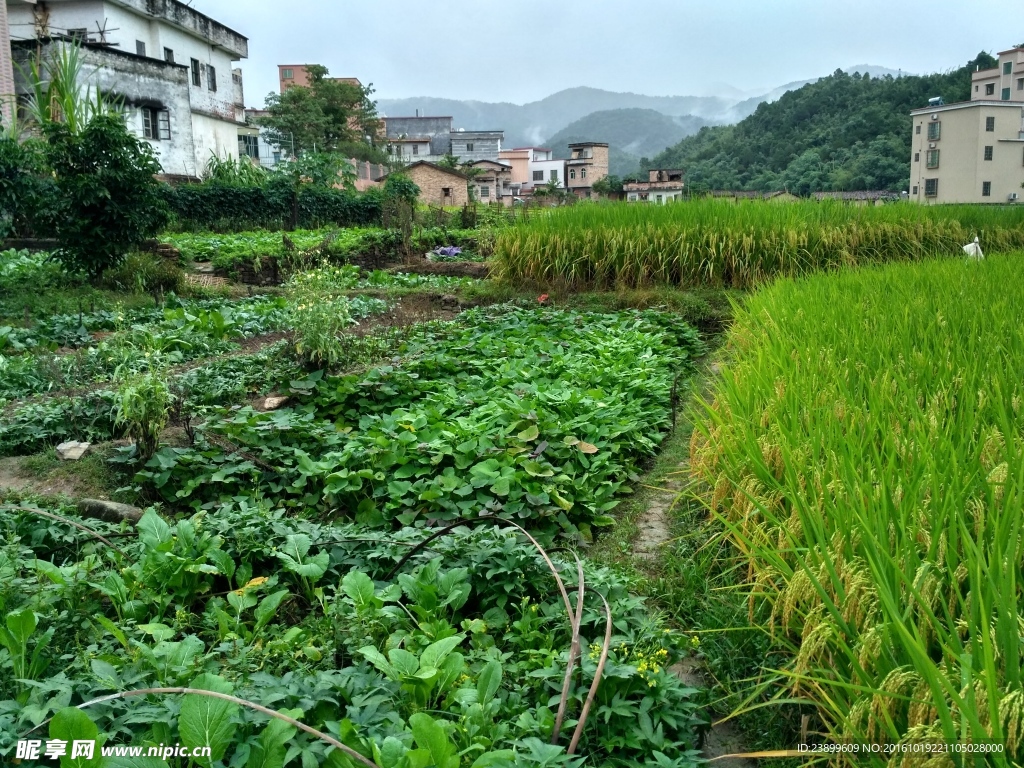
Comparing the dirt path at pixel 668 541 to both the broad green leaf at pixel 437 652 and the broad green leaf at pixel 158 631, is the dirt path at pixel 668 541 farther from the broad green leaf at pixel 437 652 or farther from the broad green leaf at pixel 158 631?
the broad green leaf at pixel 158 631

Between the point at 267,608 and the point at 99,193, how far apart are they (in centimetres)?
910

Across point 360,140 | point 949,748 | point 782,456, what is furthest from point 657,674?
point 360,140

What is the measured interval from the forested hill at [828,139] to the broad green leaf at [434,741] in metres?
32.4

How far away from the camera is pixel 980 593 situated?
70.2 inches

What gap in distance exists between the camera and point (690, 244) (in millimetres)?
9797

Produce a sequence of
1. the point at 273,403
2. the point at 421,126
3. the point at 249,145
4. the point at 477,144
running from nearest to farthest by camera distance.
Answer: the point at 273,403
the point at 249,145
the point at 477,144
the point at 421,126

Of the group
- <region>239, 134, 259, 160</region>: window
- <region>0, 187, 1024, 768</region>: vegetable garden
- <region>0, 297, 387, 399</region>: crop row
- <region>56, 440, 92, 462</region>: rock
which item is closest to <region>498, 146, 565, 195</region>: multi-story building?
<region>239, 134, 259, 160</region>: window

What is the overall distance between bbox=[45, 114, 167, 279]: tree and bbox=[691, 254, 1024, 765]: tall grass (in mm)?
8497

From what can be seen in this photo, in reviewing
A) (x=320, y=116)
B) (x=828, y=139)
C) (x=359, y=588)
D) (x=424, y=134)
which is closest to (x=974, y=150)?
(x=828, y=139)

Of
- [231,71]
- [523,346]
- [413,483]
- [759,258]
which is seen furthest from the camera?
[231,71]

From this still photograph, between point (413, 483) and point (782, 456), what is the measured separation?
1.62 metres

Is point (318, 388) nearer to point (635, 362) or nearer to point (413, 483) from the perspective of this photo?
point (413, 483)

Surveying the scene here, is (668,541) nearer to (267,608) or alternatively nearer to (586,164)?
(267,608)

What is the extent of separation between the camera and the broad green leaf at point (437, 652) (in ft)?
7.30
